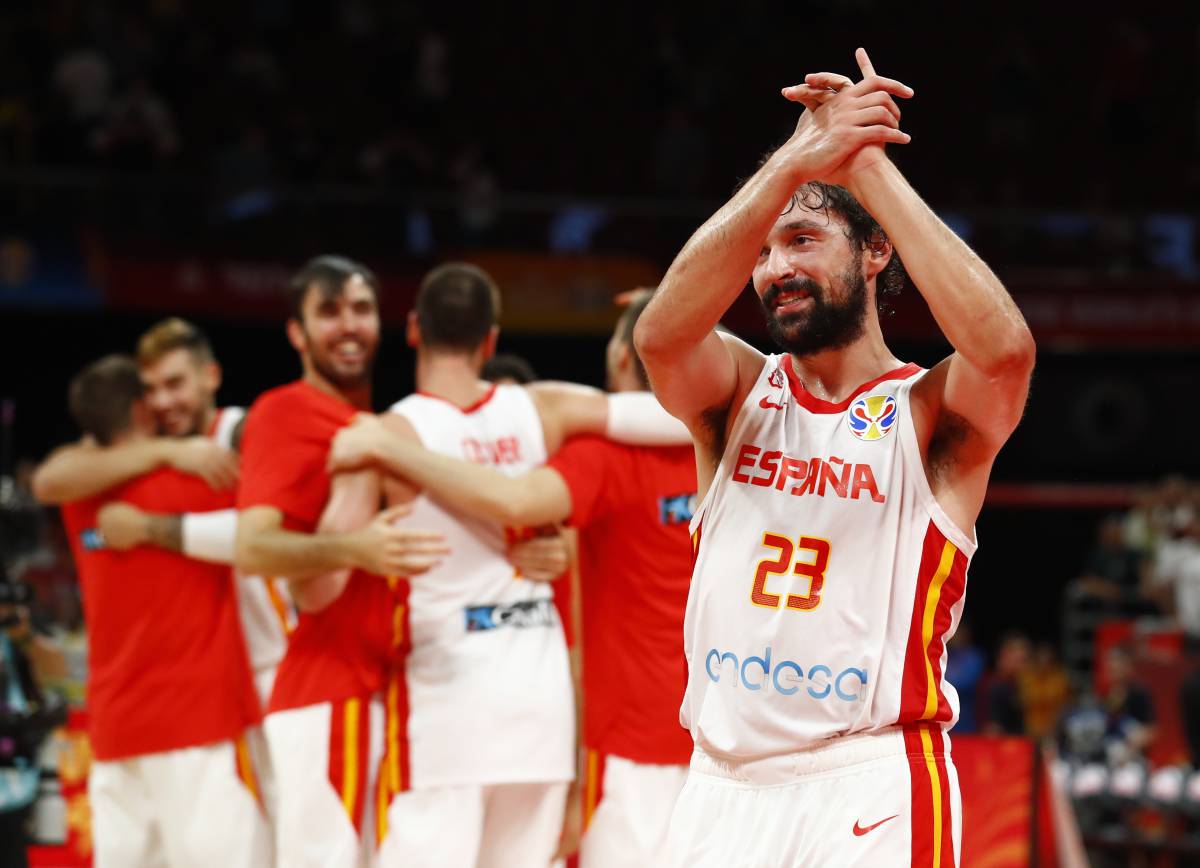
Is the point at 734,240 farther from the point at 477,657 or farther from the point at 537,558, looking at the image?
the point at 477,657

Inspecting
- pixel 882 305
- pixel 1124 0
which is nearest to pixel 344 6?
pixel 1124 0

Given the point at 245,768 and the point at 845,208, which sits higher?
the point at 845,208

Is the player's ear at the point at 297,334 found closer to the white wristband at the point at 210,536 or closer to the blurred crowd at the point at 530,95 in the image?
the white wristband at the point at 210,536

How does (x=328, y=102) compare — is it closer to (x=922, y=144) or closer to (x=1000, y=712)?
(x=922, y=144)

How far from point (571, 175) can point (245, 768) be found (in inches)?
566

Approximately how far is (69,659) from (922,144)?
584 inches

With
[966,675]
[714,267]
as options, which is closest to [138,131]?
[966,675]

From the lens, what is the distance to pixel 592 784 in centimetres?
534

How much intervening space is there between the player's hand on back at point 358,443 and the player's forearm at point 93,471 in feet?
4.91

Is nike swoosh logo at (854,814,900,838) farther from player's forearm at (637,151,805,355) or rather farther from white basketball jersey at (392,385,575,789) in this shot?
white basketball jersey at (392,385,575,789)

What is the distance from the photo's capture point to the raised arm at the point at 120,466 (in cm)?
621

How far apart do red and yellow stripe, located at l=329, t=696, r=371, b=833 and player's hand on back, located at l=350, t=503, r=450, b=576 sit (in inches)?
20.8

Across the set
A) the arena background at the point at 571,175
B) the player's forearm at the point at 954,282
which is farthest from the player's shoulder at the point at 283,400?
the arena background at the point at 571,175

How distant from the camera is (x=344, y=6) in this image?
20125 mm
